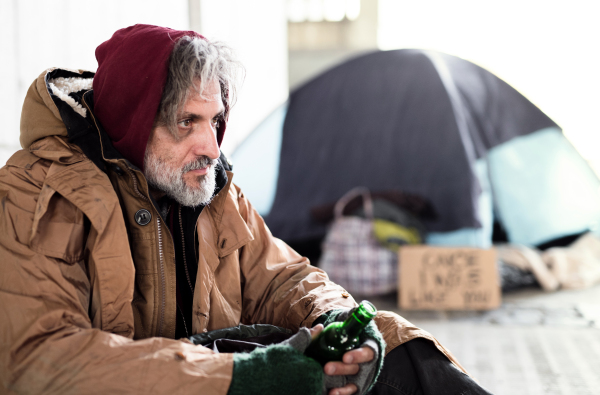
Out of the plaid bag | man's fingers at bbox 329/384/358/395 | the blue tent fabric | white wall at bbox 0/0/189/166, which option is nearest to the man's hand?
man's fingers at bbox 329/384/358/395

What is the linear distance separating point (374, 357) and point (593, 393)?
1151 mm

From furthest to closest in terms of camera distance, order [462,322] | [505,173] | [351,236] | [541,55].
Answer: [541,55] < [505,173] < [351,236] < [462,322]

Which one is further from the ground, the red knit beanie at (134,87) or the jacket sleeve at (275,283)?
the red knit beanie at (134,87)

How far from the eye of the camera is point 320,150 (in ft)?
10.5

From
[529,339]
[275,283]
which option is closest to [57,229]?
[275,283]

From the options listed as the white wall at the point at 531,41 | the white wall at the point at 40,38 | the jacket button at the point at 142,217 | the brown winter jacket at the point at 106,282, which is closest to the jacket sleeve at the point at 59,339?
the brown winter jacket at the point at 106,282

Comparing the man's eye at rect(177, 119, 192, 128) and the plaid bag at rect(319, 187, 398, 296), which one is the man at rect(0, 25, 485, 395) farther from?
the plaid bag at rect(319, 187, 398, 296)

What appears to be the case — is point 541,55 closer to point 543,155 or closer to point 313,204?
point 543,155

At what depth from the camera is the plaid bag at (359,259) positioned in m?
2.67

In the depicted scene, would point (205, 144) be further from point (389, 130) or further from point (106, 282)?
point (389, 130)

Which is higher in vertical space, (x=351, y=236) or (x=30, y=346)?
(x=30, y=346)

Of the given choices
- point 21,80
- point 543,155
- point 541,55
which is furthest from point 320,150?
point 541,55

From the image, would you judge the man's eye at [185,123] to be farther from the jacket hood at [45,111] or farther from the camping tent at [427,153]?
the camping tent at [427,153]

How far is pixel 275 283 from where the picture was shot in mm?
1214
